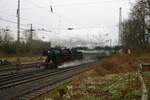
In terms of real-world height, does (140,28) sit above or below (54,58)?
above

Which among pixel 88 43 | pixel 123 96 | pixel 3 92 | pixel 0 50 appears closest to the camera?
pixel 123 96

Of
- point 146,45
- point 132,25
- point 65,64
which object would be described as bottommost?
point 65,64

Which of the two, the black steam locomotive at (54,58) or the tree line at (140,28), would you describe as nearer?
the tree line at (140,28)

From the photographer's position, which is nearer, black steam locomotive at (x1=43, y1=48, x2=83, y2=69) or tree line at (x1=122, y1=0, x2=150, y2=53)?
tree line at (x1=122, y1=0, x2=150, y2=53)

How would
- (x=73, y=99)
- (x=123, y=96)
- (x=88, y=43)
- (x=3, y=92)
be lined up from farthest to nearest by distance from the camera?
(x=88, y=43), (x=3, y=92), (x=73, y=99), (x=123, y=96)

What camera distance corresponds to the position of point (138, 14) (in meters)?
45.8

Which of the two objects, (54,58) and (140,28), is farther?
(140,28)

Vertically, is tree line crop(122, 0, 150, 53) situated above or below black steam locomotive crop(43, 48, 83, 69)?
above

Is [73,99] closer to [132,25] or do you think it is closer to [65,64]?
[65,64]

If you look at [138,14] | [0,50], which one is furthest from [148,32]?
[0,50]

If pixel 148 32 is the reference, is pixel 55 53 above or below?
below

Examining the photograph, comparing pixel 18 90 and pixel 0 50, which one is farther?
pixel 0 50

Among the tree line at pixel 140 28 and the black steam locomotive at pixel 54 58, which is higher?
the tree line at pixel 140 28

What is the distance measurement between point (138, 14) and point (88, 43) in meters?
81.5
